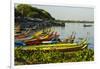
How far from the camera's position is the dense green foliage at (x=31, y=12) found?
189cm

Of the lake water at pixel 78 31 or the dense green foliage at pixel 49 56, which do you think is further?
the lake water at pixel 78 31

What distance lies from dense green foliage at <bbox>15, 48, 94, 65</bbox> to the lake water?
0.12 metres

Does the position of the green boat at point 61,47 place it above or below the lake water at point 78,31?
below

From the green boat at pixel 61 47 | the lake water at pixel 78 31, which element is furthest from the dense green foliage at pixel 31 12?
the green boat at pixel 61 47

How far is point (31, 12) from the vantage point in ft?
6.34

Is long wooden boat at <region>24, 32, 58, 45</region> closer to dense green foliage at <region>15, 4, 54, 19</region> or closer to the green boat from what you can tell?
the green boat

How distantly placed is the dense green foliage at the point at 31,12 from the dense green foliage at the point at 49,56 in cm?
33

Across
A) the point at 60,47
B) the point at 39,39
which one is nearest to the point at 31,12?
the point at 39,39

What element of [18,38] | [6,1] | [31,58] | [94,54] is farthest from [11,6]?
[94,54]

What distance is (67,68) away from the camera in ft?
6.70

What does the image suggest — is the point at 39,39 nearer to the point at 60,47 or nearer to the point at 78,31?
the point at 60,47

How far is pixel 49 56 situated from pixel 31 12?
0.45m

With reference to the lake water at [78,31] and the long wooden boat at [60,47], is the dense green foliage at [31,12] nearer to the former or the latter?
the lake water at [78,31]

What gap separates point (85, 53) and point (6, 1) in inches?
36.5
